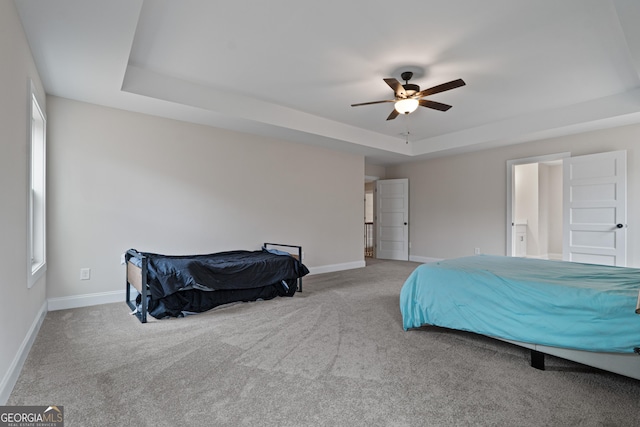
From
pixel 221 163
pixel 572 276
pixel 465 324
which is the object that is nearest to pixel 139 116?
pixel 221 163

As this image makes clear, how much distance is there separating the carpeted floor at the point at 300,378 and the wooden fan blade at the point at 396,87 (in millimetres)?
2342

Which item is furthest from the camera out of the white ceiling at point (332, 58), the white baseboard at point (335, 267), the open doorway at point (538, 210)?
the open doorway at point (538, 210)

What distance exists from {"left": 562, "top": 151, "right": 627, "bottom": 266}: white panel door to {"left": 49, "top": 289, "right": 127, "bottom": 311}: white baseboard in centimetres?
622

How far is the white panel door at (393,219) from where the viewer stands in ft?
24.5

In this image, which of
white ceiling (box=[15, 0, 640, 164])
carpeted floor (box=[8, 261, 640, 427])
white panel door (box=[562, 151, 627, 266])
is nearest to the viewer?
carpeted floor (box=[8, 261, 640, 427])

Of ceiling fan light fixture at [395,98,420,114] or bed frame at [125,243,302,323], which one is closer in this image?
bed frame at [125,243,302,323]

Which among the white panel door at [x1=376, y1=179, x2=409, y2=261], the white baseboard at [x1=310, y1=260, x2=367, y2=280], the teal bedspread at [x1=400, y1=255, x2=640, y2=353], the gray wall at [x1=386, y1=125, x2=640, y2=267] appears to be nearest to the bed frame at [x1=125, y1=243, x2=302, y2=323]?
the teal bedspread at [x1=400, y1=255, x2=640, y2=353]

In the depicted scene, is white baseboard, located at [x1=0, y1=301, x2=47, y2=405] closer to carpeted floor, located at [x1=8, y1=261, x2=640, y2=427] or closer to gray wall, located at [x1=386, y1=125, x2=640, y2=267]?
carpeted floor, located at [x1=8, y1=261, x2=640, y2=427]

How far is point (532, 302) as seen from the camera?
87.7 inches

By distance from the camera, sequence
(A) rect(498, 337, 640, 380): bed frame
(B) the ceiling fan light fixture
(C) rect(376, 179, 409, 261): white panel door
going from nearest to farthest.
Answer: (A) rect(498, 337, 640, 380): bed frame < (B) the ceiling fan light fixture < (C) rect(376, 179, 409, 261): white panel door

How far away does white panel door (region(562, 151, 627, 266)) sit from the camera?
4438 millimetres

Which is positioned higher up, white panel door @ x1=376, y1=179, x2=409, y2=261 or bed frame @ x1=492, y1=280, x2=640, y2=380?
white panel door @ x1=376, y1=179, x2=409, y2=261

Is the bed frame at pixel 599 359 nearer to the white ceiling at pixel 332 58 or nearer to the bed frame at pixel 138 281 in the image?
the white ceiling at pixel 332 58

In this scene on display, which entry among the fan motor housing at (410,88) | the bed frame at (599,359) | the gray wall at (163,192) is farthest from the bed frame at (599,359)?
the gray wall at (163,192)
